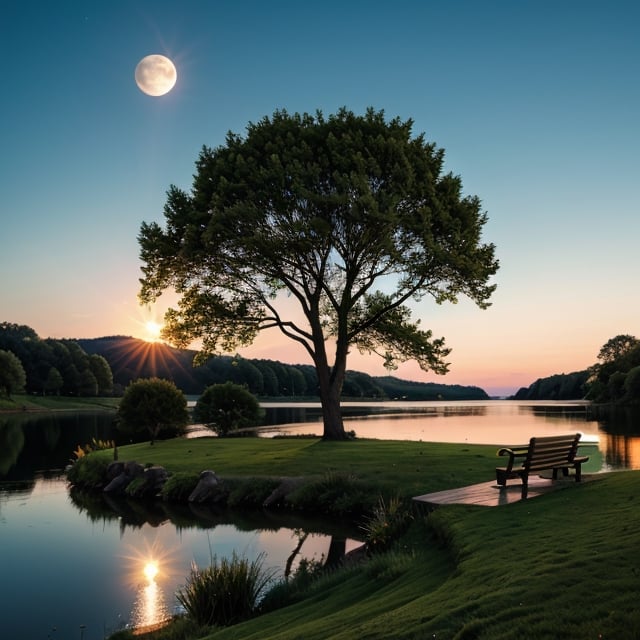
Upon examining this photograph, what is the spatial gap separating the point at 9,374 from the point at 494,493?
123249 millimetres

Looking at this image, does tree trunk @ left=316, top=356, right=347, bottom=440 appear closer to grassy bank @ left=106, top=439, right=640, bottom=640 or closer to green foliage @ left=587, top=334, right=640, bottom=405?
grassy bank @ left=106, top=439, right=640, bottom=640

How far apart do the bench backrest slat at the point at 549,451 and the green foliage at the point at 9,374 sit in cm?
12359

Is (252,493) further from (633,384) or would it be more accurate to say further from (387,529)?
(633,384)

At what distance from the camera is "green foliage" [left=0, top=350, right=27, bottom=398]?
11840 cm

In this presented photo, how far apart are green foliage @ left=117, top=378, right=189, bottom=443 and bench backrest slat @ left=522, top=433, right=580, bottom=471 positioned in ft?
115

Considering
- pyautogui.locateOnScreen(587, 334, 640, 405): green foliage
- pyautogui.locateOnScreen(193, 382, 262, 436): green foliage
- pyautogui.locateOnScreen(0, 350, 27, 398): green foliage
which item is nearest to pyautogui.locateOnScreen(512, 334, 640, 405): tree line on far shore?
pyautogui.locateOnScreen(587, 334, 640, 405): green foliage

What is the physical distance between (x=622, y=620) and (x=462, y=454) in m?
22.3

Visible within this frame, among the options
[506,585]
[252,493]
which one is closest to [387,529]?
[506,585]

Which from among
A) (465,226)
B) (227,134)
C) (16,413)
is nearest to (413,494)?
(465,226)

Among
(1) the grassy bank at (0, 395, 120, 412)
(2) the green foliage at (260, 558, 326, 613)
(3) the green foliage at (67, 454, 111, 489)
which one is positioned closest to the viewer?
(2) the green foliage at (260, 558, 326, 613)

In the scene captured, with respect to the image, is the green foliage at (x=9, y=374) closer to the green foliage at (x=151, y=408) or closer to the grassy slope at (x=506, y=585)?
the green foliage at (x=151, y=408)

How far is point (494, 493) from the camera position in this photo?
15.6 metres

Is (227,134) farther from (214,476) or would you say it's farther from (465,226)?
(214,476)

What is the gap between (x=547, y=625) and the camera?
5.94 meters
